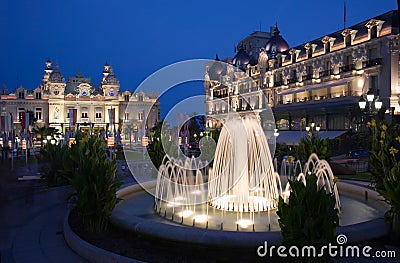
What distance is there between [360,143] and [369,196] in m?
20.9

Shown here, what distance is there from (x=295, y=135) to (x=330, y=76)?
8.61 metres

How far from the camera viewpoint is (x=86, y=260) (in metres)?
7.17

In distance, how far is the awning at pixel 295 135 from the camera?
36647 millimetres

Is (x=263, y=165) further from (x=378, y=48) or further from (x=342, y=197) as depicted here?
(x=378, y=48)

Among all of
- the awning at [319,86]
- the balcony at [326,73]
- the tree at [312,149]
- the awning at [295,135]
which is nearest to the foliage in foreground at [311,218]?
the tree at [312,149]

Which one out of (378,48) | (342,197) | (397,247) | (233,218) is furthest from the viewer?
(378,48)

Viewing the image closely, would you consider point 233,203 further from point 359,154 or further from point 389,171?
point 359,154

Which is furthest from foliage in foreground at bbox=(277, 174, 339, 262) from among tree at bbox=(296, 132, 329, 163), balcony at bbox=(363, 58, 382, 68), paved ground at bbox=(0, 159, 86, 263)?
balcony at bbox=(363, 58, 382, 68)

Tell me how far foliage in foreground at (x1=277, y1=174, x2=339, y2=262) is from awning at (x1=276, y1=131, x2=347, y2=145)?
31.8 m

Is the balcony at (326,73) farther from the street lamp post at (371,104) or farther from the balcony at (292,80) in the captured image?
the street lamp post at (371,104)

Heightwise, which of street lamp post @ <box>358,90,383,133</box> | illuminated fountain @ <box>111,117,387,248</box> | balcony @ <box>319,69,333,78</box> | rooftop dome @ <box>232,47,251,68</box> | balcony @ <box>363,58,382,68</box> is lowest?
illuminated fountain @ <box>111,117,387,248</box>

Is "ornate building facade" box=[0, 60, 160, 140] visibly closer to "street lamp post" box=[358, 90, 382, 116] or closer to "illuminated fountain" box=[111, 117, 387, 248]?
"street lamp post" box=[358, 90, 382, 116]

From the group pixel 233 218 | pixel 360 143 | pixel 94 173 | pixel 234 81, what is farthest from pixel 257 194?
pixel 234 81

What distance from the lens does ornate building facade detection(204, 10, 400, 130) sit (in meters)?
33.8
